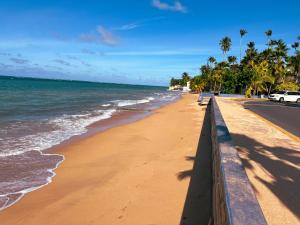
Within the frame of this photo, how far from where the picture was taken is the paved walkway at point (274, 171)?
4635 millimetres

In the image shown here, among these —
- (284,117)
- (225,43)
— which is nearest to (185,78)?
(225,43)

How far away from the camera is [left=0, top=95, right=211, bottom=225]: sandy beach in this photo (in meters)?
5.30

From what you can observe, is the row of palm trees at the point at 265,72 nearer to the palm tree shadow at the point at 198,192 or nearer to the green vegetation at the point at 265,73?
the green vegetation at the point at 265,73

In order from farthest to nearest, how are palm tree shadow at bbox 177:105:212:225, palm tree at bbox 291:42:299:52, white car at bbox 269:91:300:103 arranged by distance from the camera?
1. palm tree at bbox 291:42:299:52
2. white car at bbox 269:91:300:103
3. palm tree shadow at bbox 177:105:212:225

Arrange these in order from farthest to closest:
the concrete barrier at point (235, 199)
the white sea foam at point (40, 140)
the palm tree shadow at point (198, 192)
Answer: the white sea foam at point (40, 140)
the palm tree shadow at point (198, 192)
the concrete barrier at point (235, 199)

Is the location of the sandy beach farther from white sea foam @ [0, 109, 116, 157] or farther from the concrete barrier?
the concrete barrier

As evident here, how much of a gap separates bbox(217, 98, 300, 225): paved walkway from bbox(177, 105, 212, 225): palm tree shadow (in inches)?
37.4

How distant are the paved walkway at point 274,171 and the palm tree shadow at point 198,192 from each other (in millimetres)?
949

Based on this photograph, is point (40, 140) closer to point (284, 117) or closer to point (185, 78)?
point (284, 117)

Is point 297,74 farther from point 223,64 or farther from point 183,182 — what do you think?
point 183,182

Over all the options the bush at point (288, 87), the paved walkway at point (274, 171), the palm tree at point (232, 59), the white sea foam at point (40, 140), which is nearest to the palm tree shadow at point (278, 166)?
the paved walkway at point (274, 171)

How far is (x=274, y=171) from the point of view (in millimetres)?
6613

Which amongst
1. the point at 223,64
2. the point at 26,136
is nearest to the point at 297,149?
the point at 26,136

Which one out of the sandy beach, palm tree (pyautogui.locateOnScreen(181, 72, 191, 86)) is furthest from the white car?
palm tree (pyautogui.locateOnScreen(181, 72, 191, 86))
